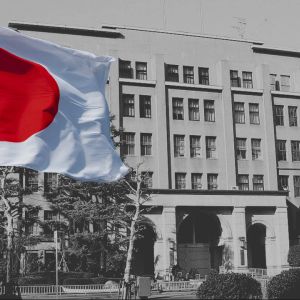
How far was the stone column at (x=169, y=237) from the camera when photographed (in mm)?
46219

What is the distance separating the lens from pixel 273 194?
50344 mm

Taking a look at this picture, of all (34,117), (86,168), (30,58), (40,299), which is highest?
(30,58)

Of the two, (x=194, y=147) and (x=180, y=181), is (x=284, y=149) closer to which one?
(x=194, y=147)

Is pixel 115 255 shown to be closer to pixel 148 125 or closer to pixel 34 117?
pixel 148 125

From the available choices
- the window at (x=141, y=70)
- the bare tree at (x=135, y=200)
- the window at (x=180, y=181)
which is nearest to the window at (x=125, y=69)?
the window at (x=141, y=70)

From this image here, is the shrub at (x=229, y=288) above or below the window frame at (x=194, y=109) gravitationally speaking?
below

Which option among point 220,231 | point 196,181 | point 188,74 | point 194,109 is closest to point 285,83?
point 188,74

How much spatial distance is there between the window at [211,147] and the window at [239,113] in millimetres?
3017

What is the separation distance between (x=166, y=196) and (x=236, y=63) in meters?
15.3

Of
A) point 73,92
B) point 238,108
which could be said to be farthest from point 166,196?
point 73,92

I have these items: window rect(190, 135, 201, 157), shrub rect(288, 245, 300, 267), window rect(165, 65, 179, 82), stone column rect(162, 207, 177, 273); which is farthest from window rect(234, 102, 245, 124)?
shrub rect(288, 245, 300, 267)

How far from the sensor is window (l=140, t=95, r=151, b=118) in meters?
51.1

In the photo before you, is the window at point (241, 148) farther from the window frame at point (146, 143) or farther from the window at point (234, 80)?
the window frame at point (146, 143)

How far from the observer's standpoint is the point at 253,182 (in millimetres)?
52688
